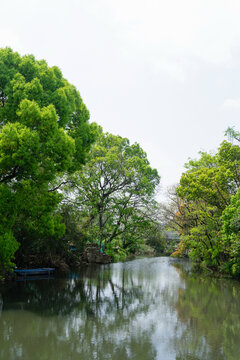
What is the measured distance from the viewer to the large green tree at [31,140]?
31.4 ft

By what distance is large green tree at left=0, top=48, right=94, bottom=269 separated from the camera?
959 cm

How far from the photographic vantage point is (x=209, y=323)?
8.94 meters

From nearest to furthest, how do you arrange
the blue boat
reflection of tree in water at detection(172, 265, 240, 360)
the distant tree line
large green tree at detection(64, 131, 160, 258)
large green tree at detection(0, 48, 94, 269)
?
reflection of tree in water at detection(172, 265, 240, 360)
large green tree at detection(0, 48, 94, 269)
the blue boat
the distant tree line
large green tree at detection(64, 131, 160, 258)

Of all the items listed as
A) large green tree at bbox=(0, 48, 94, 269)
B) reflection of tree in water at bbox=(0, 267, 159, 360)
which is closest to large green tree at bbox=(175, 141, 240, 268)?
reflection of tree in water at bbox=(0, 267, 159, 360)

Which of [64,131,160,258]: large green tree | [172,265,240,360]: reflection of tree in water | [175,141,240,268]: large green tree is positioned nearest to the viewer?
[172,265,240,360]: reflection of tree in water

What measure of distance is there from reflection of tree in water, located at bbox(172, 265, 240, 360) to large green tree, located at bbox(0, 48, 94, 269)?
6547mm

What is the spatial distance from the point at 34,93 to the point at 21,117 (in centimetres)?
176

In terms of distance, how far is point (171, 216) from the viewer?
37.2 m

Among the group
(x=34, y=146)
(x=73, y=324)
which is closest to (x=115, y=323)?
(x=73, y=324)

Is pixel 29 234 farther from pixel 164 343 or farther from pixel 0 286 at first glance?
pixel 164 343

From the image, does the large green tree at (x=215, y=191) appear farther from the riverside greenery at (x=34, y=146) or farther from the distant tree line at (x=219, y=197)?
the riverside greenery at (x=34, y=146)

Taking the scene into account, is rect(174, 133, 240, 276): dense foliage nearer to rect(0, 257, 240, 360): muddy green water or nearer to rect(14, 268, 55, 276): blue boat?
rect(0, 257, 240, 360): muddy green water

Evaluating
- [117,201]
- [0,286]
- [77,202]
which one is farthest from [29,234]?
[117,201]

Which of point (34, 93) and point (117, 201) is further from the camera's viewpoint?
point (117, 201)
